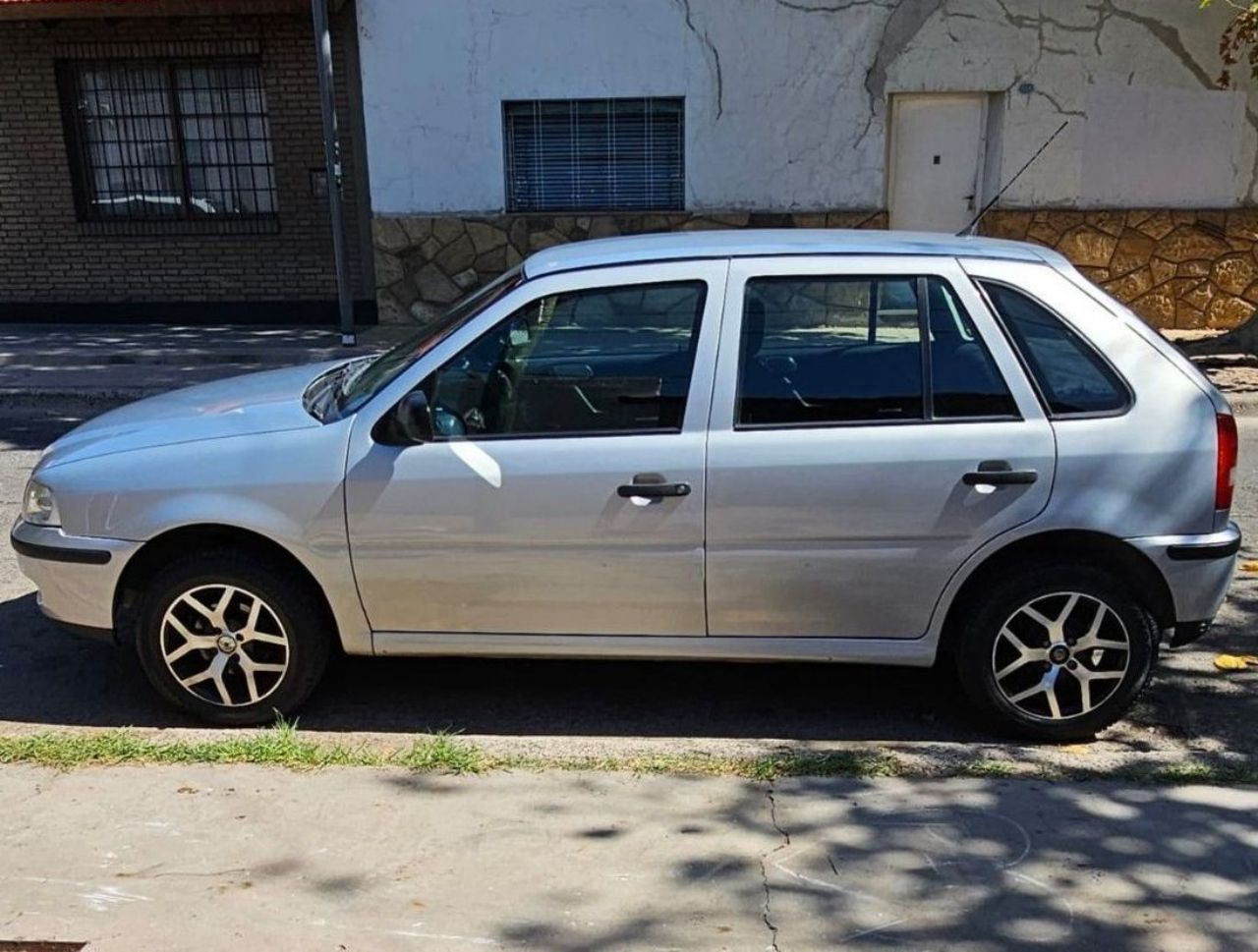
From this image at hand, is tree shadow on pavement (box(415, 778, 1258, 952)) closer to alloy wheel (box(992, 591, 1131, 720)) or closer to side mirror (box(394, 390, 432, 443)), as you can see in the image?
alloy wheel (box(992, 591, 1131, 720))

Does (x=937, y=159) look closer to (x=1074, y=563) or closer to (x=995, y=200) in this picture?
(x=995, y=200)

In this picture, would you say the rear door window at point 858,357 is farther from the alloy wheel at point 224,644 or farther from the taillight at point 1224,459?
the alloy wheel at point 224,644

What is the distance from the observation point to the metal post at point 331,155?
10461 millimetres

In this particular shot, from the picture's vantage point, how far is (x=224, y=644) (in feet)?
13.1

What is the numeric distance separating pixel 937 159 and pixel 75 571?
10.3m

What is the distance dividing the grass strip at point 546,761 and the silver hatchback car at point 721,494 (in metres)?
0.24

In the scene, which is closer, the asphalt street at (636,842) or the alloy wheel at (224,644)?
the asphalt street at (636,842)

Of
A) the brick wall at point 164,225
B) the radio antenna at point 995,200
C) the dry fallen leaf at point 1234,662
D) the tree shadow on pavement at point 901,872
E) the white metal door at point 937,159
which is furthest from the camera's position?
the brick wall at point 164,225

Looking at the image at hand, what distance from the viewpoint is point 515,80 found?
11.9 meters

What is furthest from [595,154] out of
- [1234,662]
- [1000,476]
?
[1000,476]

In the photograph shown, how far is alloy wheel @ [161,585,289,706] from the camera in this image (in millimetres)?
3959

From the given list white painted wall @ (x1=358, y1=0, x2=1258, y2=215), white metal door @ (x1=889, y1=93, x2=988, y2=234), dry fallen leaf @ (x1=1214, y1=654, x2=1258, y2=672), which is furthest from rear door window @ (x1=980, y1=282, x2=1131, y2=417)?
white metal door @ (x1=889, y1=93, x2=988, y2=234)

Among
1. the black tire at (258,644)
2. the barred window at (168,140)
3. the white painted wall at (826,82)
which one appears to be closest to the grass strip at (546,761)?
the black tire at (258,644)

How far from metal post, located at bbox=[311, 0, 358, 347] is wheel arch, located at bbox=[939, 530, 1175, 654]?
8.56 meters
